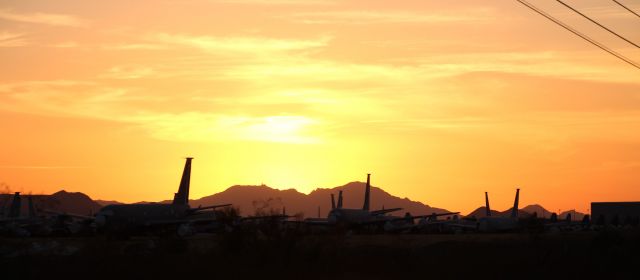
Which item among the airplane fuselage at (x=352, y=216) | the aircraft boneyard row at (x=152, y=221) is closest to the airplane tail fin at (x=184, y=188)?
the aircraft boneyard row at (x=152, y=221)

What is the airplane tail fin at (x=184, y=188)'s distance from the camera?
274 ft

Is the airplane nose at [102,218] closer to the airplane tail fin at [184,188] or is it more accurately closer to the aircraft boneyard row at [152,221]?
the aircraft boneyard row at [152,221]

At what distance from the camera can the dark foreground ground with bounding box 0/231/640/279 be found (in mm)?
35250

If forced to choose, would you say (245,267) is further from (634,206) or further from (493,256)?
(634,206)

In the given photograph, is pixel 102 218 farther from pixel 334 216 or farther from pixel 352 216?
pixel 352 216

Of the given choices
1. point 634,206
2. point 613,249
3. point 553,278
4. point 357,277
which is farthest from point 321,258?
point 634,206

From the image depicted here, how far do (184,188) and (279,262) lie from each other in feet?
158

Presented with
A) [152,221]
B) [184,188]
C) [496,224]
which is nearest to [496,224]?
[496,224]

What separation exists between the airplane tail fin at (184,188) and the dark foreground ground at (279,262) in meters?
35.5

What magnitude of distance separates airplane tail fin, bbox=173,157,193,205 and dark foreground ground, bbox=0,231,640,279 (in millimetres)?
35542

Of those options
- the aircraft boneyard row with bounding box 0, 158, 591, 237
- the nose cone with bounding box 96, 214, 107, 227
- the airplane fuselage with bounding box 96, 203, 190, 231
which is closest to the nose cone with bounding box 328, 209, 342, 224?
the aircraft boneyard row with bounding box 0, 158, 591, 237

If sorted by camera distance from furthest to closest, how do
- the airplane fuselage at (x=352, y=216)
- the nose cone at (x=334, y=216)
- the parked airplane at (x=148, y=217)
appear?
the airplane fuselage at (x=352, y=216), the nose cone at (x=334, y=216), the parked airplane at (x=148, y=217)

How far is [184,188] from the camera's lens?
85125 millimetres

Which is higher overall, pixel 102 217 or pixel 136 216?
pixel 136 216
